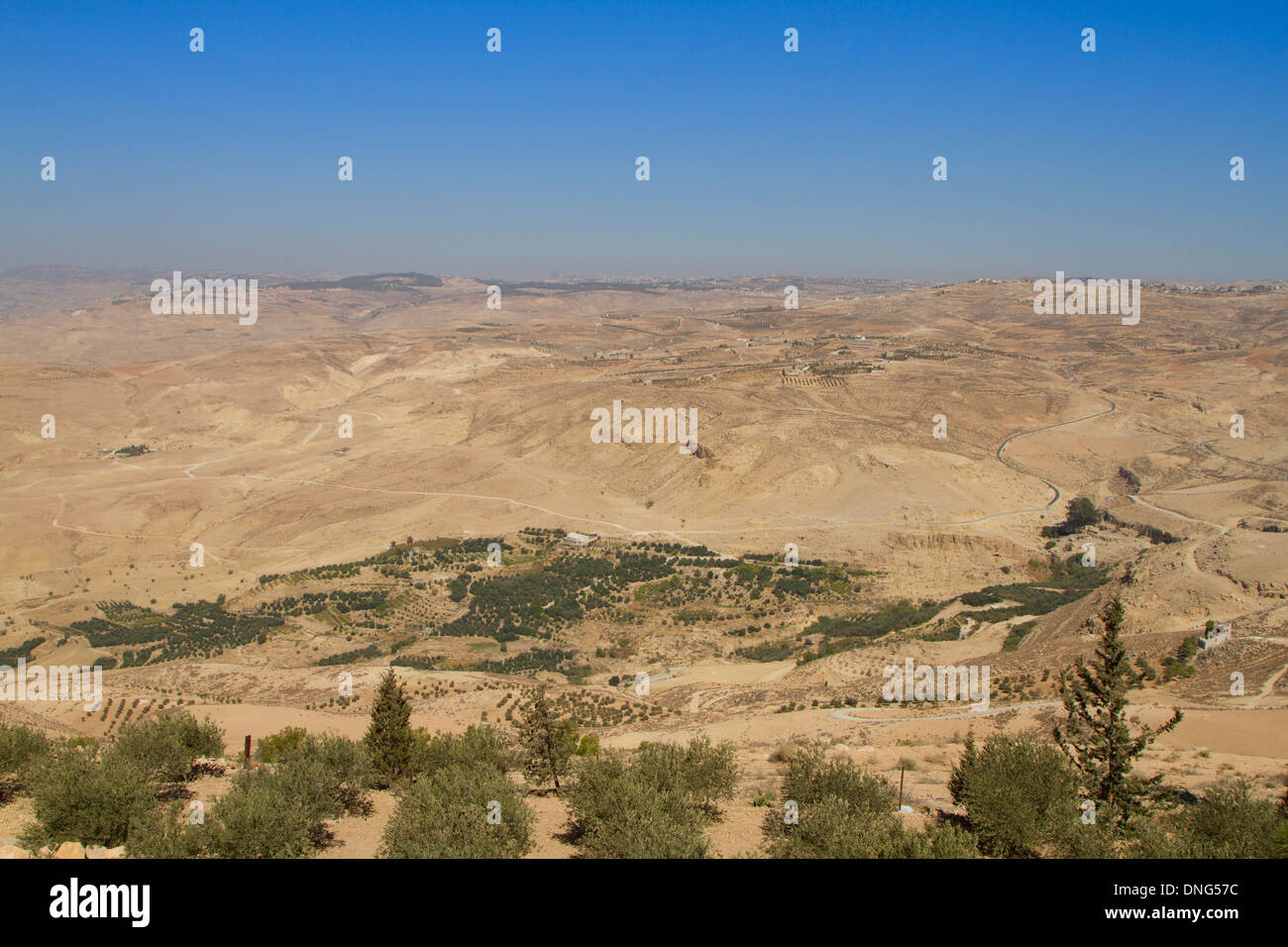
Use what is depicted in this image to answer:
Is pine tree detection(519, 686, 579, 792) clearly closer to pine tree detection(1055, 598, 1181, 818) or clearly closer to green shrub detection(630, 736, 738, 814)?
green shrub detection(630, 736, 738, 814)

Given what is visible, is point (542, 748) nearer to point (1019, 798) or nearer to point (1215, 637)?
point (1019, 798)

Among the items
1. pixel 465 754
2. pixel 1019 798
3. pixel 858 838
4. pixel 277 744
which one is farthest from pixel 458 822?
pixel 277 744

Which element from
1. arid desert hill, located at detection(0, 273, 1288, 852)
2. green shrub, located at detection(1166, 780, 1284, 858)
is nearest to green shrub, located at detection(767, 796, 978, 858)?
green shrub, located at detection(1166, 780, 1284, 858)

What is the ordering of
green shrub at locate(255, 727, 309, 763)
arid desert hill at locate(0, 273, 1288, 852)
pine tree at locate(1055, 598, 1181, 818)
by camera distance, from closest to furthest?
1. pine tree at locate(1055, 598, 1181, 818)
2. green shrub at locate(255, 727, 309, 763)
3. arid desert hill at locate(0, 273, 1288, 852)

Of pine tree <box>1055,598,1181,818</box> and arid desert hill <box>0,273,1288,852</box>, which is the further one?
arid desert hill <box>0,273,1288,852</box>

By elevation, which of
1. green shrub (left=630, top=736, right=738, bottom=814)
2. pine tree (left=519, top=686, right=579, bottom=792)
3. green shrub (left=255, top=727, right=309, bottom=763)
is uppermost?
green shrub (left=630, top=736, right=738, bottom=814)
